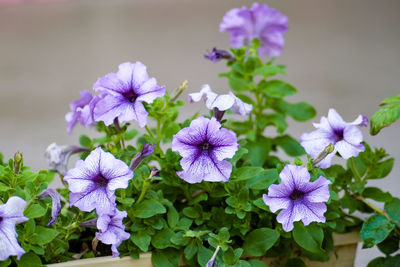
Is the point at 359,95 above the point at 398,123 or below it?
above

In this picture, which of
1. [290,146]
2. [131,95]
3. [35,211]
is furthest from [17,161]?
[290,146]

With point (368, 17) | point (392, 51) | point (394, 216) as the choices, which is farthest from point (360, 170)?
point (368, 17)

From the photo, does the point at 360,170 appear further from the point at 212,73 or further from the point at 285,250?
the point at 212,73

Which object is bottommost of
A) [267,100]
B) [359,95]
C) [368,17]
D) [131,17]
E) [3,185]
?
[3,185]

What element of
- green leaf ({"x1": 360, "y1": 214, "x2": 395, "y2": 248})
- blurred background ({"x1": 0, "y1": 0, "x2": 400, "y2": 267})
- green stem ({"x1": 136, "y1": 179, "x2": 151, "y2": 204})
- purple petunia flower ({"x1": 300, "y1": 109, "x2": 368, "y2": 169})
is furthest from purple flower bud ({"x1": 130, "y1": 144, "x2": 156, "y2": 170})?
blurred background ({"x1": 0, "y1": 0, "x2": 400, "y2": 267})

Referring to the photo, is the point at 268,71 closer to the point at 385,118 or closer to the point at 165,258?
the point at 385,118

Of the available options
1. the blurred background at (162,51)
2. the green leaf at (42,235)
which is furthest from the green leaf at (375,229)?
the blurred background at (162,51)
